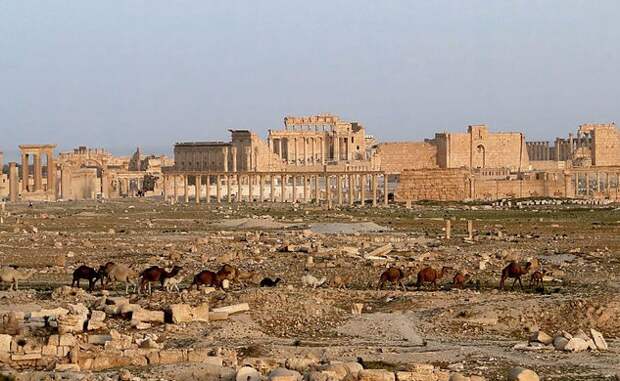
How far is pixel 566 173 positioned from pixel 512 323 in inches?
3040

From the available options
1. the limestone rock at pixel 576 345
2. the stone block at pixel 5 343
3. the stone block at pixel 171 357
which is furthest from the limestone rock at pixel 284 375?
the limestone rock at pixel 576 345

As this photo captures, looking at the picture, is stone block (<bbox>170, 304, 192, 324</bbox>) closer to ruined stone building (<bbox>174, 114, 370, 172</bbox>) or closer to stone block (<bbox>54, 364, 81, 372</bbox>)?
stone block (<bbox>54, 364, 81, 372</bbox>)

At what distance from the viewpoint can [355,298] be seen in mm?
22859

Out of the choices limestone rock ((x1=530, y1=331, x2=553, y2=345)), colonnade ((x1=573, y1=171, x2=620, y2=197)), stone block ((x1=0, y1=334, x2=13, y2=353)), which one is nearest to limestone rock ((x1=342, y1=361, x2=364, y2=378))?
limestone rock ((x1=530, y1=331, x2=553, y2=345))

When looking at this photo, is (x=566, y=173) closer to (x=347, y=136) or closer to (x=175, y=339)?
(x=347, y=136)

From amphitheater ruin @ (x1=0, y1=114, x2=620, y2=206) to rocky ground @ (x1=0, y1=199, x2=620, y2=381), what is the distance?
42.1 metres

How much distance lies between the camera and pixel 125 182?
115 metres

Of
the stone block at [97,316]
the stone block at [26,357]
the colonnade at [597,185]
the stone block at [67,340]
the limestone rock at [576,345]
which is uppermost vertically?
the colonnade at [597,185]

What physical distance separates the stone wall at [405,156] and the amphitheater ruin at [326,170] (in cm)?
8

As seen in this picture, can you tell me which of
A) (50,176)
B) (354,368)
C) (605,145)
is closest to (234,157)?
(50,176)

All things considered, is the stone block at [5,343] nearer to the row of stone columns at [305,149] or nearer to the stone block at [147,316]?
the stone block at [147,316]

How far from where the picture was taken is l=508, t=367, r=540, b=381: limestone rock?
1487 cm

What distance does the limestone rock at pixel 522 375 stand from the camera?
48.8 feet

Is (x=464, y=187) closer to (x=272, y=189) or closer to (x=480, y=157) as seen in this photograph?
Answer: (x=272, y=189)
